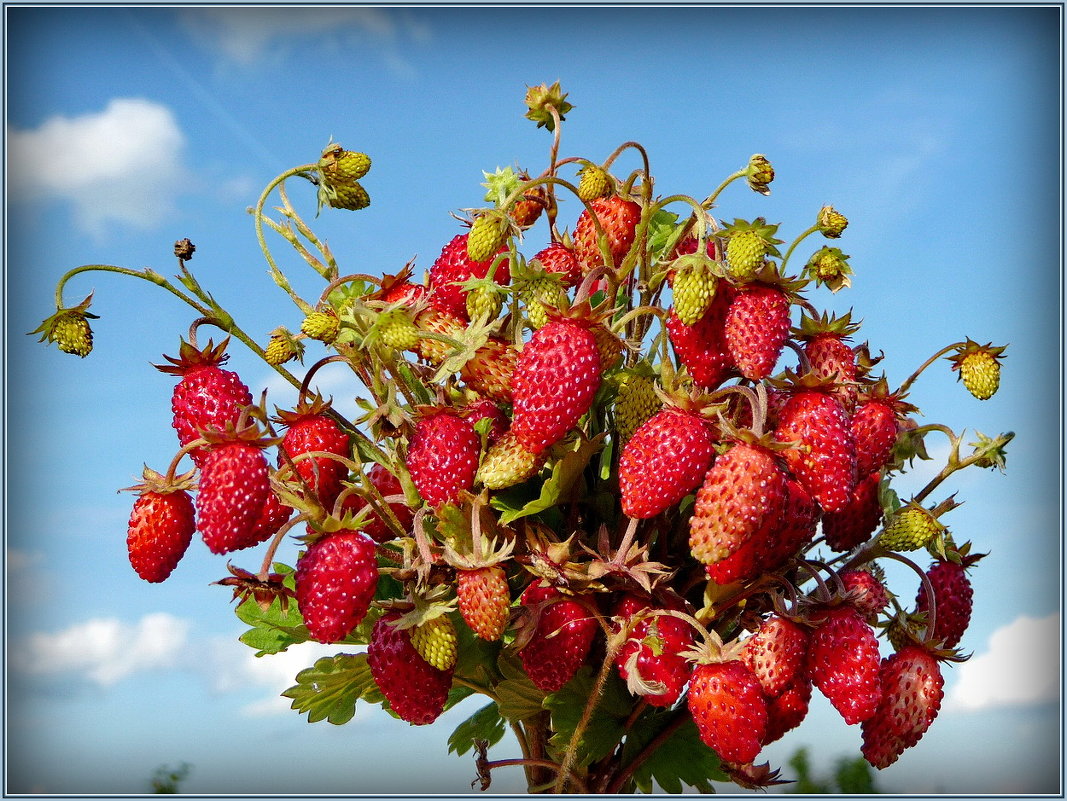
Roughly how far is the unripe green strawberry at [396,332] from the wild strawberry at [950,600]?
3.15 feet

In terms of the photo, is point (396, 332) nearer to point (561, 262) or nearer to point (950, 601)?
point (561, 262)

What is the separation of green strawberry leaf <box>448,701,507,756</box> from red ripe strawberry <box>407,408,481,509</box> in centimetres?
76

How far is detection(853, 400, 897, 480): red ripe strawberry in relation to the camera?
5.92 feet

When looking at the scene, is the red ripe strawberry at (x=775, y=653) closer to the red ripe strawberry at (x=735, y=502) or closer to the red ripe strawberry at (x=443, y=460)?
the red ripe strawberry at (x=735, y=502)

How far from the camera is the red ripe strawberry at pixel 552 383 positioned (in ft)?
5.14

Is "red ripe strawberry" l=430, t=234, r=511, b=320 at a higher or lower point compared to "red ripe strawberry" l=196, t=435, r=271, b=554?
higher

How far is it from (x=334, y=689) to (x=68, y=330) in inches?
27.7

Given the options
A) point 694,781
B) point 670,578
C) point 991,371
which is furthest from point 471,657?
point 991,371

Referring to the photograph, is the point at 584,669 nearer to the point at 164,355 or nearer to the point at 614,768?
the point at 614,768

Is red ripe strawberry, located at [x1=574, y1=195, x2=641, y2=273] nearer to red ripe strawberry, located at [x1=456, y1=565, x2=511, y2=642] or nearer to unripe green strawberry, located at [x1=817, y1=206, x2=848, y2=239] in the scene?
unripe green strawberry, located at [x1=817, y1=206, x2=848, y2=239]

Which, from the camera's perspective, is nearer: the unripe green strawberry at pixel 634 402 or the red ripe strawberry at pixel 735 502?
the red ripe strawberry at pixel 735 502

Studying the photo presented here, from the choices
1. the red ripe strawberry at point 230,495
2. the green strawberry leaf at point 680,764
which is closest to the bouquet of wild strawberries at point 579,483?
the red ripe strawberry at point 230,495

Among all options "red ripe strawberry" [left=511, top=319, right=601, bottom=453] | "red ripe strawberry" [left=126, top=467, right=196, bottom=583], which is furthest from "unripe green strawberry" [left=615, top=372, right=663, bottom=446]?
"red ripe strawberry" [left=126, top=467, right=196, bottom=583]

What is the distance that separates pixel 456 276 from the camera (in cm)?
181
